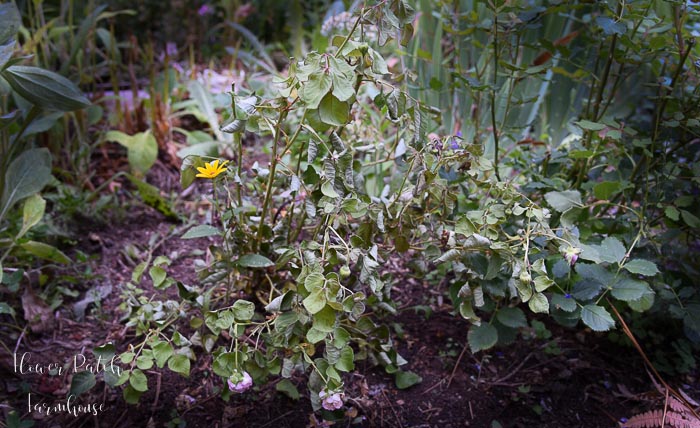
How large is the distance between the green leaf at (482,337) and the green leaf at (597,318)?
0.76 feet

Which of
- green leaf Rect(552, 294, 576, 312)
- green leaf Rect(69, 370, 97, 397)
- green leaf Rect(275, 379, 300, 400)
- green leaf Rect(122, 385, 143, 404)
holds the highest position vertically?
green leaf Rect(552, 294, 576, 312)

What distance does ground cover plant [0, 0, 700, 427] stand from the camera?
1.17 meters

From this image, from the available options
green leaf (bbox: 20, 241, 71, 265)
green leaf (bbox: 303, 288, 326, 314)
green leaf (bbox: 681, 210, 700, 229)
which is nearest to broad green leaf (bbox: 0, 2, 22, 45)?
green leaf (bbox: 20, 241, 71, 265)

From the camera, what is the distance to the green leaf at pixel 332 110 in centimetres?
101

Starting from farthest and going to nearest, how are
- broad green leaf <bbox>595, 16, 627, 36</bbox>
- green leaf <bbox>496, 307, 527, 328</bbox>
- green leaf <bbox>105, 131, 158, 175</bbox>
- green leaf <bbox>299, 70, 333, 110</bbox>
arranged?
1. green leaf <bbox>105, 131, 158, 175</bbox>
2. green leaf <bbox>496, 307, 527, 328</bbox>
3. broad green leaf <bbox>595, 16, 627, 36</bbox>
4. green leaf <bbox>299, 70, 333, 110</bbox>

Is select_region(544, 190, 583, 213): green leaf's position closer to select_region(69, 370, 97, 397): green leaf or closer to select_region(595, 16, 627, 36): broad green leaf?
select_region(595, 16, 627, 36): broad green leaf

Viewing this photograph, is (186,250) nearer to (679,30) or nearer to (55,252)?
(55,252)

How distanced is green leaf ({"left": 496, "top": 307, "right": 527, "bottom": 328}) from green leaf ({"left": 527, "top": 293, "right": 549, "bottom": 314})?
27 centimetres

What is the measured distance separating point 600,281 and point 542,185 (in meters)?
0.28

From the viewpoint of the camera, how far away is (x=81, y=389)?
1179 millimetres

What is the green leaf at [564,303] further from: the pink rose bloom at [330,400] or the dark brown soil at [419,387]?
the pink rose bloom at [330,400]

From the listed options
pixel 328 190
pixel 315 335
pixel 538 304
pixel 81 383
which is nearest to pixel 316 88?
pixel 328 190

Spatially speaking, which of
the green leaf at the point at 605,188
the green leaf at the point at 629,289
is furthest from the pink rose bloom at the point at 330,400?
the green leaf at the point at 605,188

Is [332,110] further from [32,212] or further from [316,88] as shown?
[32,212]
